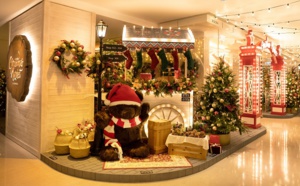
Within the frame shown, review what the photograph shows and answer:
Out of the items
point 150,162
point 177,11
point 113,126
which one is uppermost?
point 177,11

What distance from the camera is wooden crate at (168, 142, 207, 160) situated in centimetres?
409

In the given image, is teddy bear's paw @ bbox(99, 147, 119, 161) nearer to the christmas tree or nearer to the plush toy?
the plush toy

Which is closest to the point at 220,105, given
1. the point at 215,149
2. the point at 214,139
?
the point at 214,139

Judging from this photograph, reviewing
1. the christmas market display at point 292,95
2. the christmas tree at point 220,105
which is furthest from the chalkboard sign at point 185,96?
the christmas market display at point 292,95

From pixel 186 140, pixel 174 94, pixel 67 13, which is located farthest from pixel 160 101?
pixel 67 13

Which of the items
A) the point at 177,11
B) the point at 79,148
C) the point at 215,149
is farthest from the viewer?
the point at 177,11

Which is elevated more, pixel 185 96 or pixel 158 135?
pixel 185 96

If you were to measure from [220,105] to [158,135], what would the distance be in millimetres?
1583

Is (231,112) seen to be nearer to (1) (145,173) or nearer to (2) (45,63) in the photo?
(1) (145,173)

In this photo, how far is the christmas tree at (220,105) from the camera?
4957mm

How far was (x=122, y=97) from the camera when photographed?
4.00 meters

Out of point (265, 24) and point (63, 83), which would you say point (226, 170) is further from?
point (265, 24)

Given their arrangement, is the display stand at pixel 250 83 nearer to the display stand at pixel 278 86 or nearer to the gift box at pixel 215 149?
the gift box at pixel 215 149

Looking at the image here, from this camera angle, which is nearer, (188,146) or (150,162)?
(150,162)
